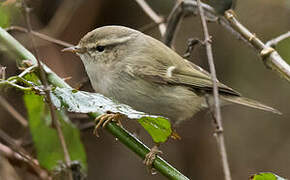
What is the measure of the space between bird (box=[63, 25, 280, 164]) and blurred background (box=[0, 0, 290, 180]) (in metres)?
1.65

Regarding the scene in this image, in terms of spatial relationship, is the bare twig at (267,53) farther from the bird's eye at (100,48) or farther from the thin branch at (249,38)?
the bird's eye at (100,48)

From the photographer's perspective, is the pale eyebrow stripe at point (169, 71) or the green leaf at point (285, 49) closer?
the pale eyebrow stripe at point (169, 71)

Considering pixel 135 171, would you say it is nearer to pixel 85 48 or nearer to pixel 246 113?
pixel 246 113

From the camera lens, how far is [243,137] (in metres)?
5.22

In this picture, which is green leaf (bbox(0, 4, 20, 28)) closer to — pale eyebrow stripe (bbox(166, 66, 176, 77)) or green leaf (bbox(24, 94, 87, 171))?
green leaf (bbox(24, 94, 87, 171))

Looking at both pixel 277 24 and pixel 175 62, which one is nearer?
pixel 175 62

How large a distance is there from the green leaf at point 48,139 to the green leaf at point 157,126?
0.84 m

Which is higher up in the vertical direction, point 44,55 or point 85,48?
point 44,55

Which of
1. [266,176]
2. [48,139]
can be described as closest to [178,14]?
[48,139]

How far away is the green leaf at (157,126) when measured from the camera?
1.95 meters

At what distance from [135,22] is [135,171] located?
1.71 metres

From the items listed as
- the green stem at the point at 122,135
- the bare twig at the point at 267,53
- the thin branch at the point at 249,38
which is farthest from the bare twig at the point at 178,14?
the green stem at the point at 122,135

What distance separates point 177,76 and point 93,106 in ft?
4.64

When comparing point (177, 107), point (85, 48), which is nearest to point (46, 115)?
point (85, 48)
